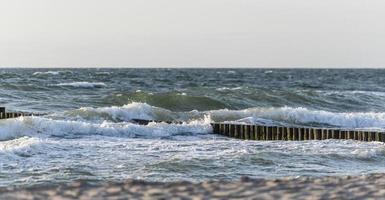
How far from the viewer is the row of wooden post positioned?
2047cm

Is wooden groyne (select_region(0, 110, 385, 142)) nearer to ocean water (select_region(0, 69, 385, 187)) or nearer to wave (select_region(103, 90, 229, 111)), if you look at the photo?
ocean water (select_region(0, 69, 385, 187))

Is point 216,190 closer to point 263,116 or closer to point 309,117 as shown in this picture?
point 263,116

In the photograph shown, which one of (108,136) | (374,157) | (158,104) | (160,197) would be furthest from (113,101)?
(160,197)

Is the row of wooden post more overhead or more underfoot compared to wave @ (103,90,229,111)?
more underfoot

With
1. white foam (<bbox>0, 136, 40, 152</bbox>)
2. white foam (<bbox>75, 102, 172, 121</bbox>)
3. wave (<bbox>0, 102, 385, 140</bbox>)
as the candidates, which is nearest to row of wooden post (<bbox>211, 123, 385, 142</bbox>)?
wave (<bbox>0, 102, 385, 140</bbox>)

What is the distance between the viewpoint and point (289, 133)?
21.4 metres

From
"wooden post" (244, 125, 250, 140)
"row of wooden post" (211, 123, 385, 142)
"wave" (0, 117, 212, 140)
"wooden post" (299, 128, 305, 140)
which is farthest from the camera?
"wooden post" (244, 125, 250, 140)

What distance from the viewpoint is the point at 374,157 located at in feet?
55.7

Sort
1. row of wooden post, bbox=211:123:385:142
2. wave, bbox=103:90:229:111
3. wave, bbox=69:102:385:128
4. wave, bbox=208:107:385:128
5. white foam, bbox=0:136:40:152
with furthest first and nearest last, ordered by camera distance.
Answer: wave, bbox=103:90:229:111
wave, bbox=208:107:385:128
wave, bbox=69:102:385:128
row of wooden post, bbox=211:123:385:142
white foam, bbox=0:136:40:152

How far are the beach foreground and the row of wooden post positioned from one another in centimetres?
1196

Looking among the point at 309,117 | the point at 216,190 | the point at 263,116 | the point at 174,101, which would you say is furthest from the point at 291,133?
the point at 174,101

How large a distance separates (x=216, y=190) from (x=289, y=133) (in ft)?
44.2

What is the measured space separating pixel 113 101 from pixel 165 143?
1810cm

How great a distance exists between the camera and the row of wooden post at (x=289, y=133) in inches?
806
